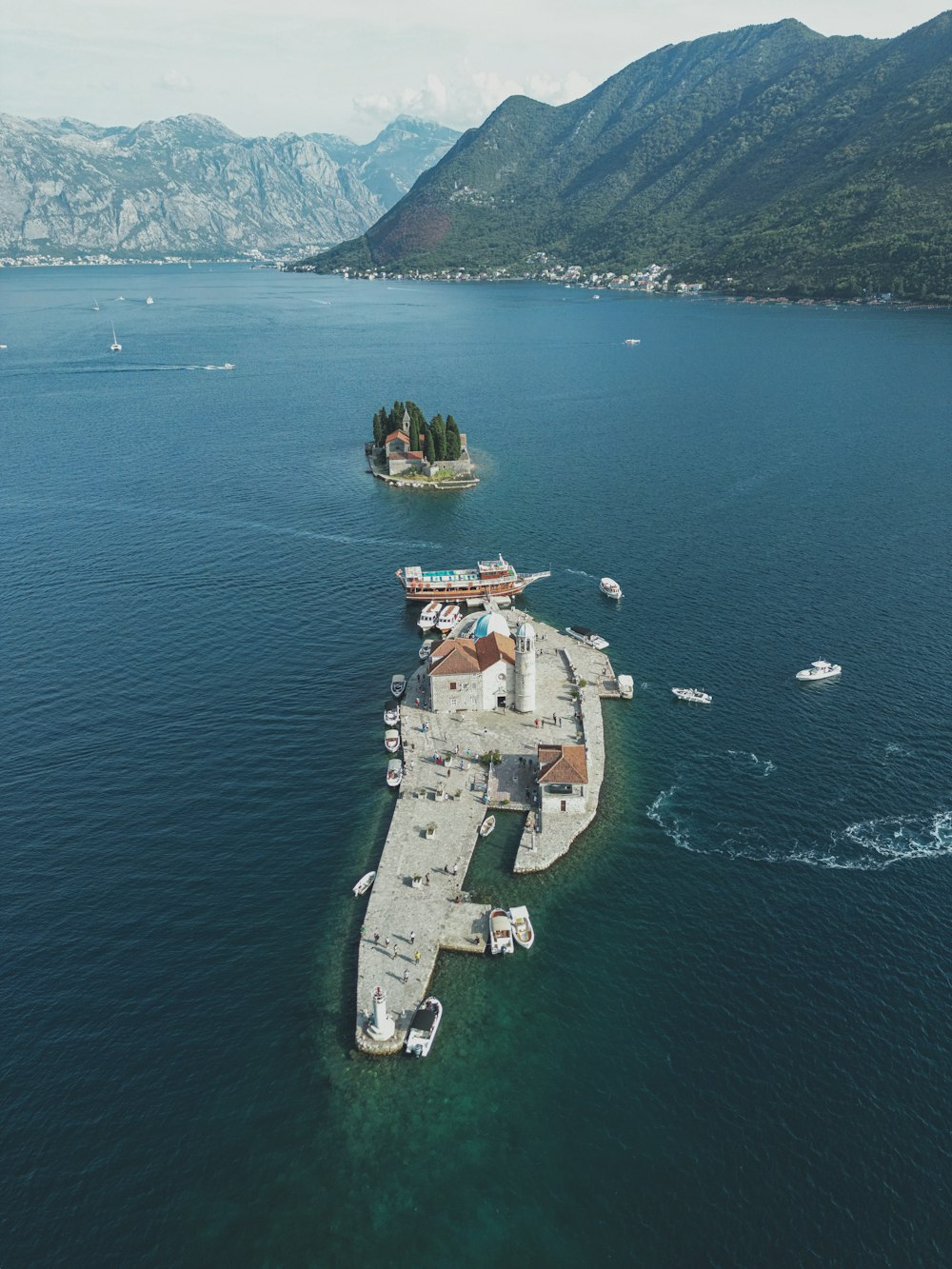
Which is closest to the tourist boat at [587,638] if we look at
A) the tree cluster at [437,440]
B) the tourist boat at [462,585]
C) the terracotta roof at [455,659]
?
the tourist boat at [462,585]

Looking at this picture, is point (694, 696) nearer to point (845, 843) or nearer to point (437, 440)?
point (845, 843)

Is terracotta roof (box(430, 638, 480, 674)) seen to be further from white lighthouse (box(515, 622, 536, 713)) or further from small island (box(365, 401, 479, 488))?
small island (box(365, 401, 479, 488))

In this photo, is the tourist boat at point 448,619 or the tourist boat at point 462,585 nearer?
the tourist boat at point 448,619

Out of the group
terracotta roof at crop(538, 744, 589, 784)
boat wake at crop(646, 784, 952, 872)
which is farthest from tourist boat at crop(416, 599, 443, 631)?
boat wake at crop(646, 784, 952, 872)

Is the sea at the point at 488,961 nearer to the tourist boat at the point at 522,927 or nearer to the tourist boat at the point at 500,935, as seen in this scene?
the tourist boat at the point at 522,927

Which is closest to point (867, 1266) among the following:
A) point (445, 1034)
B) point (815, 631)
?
point (445, 1034)
